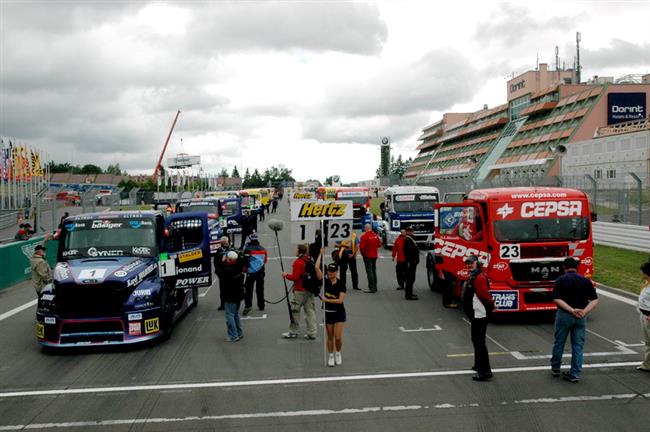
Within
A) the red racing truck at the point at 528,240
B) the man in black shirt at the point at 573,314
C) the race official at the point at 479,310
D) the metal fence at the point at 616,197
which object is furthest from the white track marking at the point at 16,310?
the metal fence at the point at 616,197

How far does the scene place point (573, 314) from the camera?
8180 millimetres

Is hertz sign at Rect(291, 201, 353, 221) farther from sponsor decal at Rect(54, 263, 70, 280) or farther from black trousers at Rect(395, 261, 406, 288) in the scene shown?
black trousers at Rect(395, 261, 406, 288)

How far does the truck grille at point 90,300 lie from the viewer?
10078mm

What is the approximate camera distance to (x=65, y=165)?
19850 cm

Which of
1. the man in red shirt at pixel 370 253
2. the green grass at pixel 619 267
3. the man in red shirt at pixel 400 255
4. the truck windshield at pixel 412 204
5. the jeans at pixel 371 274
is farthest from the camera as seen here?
the truck windshield at pixel 412 204

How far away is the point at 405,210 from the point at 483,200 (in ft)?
46.9

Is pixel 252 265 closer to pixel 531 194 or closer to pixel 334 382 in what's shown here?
pixel 334 382

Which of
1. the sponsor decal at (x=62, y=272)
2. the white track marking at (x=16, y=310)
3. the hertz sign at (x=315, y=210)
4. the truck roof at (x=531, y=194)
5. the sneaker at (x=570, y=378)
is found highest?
the truck roof at (x=531, y=194)

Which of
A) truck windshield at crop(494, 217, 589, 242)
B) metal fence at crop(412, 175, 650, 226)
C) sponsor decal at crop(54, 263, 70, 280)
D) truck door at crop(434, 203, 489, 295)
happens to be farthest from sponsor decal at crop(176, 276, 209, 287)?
metal fence at crop(412, 175, 650, 226)

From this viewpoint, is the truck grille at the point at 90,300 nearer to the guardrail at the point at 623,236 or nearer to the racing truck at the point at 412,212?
the racing truck at the point at 412,212

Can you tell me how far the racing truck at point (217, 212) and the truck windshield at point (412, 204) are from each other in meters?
7.71

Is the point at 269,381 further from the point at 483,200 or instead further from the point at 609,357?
the point at 483,200

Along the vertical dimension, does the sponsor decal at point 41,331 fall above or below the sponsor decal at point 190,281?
below

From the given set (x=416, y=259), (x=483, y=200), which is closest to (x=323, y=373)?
(x=483, y=200)
